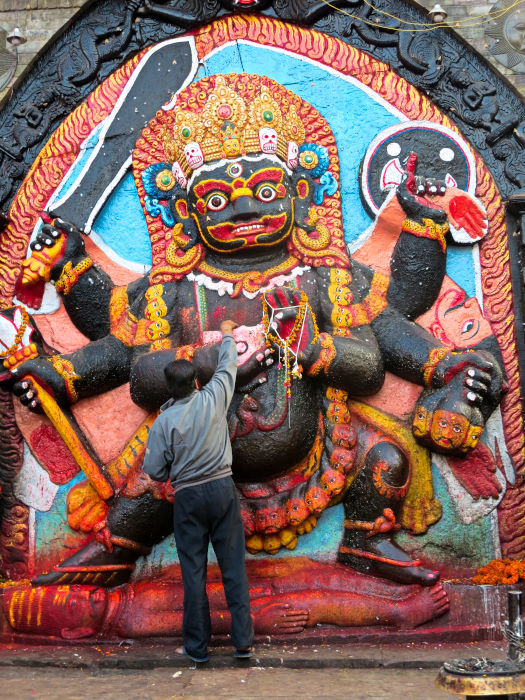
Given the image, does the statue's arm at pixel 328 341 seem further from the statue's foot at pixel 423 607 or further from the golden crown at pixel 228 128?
the statue's foot at pixel 423 607

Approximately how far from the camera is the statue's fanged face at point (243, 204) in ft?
18.7

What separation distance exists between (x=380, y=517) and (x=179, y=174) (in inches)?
102

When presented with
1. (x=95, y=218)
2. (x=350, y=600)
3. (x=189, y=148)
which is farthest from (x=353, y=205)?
(x=350, y=600)

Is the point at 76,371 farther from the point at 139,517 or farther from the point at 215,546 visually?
the point at 215,546

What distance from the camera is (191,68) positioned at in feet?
20.7

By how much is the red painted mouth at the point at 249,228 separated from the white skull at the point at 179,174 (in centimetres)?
42

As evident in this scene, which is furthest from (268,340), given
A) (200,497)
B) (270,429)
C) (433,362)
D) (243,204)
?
(200,497)

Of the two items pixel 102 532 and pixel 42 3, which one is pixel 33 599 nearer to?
pixel 102 532

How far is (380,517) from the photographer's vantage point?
5.47 m

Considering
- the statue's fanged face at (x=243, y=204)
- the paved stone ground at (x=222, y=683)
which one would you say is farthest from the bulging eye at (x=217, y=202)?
the paved stone ground at (x=222, y=683)

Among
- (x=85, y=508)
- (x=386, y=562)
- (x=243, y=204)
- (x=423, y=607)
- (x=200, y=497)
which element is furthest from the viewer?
(x=85, y=508)

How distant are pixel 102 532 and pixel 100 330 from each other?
4.46 feet

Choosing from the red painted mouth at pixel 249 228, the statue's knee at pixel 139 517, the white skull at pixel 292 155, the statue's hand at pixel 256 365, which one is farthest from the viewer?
the white skull at pixel 292 155

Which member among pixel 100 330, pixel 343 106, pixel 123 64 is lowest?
pixel 100 330
